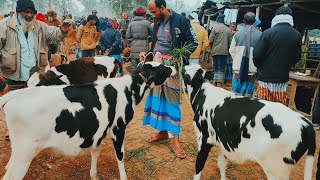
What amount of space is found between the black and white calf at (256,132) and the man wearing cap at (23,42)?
8.99 ft

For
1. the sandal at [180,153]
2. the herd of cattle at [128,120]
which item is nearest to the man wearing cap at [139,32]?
the sandal at [180,153]

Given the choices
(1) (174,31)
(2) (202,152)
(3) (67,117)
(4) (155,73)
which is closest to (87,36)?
(1) (174,31)

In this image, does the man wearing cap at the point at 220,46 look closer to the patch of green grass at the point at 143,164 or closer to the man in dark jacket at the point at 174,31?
the man in dark jacket at the point at 174,31

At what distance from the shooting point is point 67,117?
3.16 metres

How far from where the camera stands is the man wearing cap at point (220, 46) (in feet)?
30.9

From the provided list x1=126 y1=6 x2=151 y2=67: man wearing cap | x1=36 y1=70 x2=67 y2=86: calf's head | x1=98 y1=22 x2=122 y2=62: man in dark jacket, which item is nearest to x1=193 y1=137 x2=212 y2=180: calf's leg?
x1=36 y1=70 x2=67 y2=86: calf's head

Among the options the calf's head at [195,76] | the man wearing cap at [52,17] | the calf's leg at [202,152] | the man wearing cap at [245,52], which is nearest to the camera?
the calf's leg at [202,152]

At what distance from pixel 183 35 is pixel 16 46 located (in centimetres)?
266

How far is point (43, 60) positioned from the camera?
4.86 meters

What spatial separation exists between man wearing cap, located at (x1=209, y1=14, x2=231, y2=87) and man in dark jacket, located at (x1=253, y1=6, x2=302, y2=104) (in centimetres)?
491

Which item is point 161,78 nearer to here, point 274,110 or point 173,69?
point 173,69

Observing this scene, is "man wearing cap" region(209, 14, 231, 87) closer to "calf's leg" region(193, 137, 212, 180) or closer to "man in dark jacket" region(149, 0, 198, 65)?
"man in dark jacket" region(149, 0, 198, 65)

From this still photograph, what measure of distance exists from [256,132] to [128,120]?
1.69 m

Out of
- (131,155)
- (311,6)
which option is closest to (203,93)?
(131,155)
